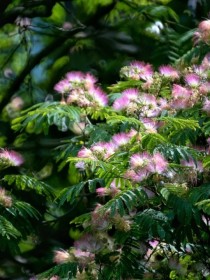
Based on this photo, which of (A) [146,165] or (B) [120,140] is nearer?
(A) [146,165]

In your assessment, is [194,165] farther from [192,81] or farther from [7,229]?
[7,229]

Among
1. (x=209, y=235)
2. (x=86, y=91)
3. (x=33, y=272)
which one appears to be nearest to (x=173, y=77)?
(x=86, y=91)

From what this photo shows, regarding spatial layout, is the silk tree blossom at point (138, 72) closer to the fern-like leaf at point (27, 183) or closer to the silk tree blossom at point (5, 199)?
the fern-like leaf at point (27, 183)

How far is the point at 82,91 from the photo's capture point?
4926 mm

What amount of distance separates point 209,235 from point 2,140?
126 inches

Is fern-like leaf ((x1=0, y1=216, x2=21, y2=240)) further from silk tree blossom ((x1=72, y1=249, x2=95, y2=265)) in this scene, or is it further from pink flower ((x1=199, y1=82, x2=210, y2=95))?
pink flower ((x1=199, y1=82, x2=210, y2=95))

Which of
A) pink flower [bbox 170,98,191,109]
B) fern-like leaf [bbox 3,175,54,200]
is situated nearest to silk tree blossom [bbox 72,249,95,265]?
fern-like leaf [bbox 3,175,54,200]

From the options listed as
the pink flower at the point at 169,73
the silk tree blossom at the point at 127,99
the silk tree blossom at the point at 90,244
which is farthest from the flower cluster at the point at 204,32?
the silk tree blossom at the point at 90,244

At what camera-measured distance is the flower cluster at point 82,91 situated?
489cm

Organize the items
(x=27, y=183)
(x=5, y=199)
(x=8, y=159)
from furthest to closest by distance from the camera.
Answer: (x=27, y=183), (x=8, y=159), (x=5, y=199)

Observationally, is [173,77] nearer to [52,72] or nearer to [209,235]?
[209,235]

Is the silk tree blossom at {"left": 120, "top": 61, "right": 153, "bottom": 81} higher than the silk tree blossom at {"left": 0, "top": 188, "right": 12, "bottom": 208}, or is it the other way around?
the silk tree blossom at {"left": 120, "top": 61, "right": 153, "bottom": 81}

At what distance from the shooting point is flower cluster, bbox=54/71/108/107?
4887mm

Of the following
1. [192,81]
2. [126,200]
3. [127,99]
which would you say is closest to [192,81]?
[192,81]
